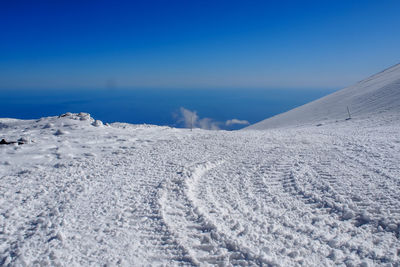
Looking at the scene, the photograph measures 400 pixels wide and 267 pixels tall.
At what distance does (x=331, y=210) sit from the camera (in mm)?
4738

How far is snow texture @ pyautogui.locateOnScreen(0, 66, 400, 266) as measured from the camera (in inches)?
144

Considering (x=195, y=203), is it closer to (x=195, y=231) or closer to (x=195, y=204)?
(x=195, y=204)

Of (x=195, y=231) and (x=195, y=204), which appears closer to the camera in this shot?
(x=195, y=231)

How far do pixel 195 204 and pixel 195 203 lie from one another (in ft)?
0.14

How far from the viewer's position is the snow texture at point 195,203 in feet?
12.0

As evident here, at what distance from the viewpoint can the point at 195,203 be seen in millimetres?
5086

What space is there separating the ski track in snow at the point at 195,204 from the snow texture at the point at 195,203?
20mm

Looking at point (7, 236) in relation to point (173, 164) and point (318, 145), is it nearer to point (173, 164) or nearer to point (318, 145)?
point (173, 164)

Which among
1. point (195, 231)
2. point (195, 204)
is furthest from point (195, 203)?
point (195, 231)

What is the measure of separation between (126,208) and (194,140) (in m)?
5.26

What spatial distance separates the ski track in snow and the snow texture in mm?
20

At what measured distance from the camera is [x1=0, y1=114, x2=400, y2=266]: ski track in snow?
3662 mm

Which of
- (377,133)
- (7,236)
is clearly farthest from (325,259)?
(377,133)

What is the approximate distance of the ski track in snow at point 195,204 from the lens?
3.66 metres
